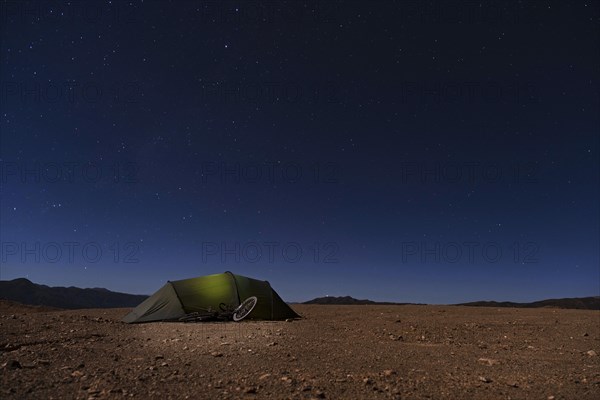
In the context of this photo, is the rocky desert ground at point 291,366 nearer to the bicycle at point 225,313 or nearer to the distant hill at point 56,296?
the bicycle at point 225,313

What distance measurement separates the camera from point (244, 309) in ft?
58.6

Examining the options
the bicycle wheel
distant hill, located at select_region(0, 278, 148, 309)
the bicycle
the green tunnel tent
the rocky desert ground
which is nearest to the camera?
the rocky desert ground

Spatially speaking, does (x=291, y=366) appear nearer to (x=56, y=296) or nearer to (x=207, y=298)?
(x=207, y=298)

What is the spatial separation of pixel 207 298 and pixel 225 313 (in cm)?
140

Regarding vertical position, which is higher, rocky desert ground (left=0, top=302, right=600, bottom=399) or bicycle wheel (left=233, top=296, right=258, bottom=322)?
bicycle wheel (left=233, top=296, right=258, bottom=322)

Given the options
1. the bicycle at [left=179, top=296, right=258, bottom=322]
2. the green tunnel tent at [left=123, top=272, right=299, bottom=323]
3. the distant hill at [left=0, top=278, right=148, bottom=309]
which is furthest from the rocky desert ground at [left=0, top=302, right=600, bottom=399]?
the distant hill at [left=0, top=278, right=148, bottom=309]

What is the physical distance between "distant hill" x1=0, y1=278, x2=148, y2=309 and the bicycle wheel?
112ft

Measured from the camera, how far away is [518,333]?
1388 centimetres

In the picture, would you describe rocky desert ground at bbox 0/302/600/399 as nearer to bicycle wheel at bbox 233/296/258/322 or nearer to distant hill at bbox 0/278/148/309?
bicycle wheel at bbox 233/296/258/322

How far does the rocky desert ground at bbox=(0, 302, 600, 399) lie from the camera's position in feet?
19.4

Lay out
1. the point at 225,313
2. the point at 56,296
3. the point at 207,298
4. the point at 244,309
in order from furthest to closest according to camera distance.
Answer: the point at 56,296
the point at 207,298
the point at 225,313
the point at 244,309

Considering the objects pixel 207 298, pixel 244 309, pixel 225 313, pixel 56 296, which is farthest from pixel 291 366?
pixel 56 296

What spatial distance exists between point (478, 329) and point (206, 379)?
1164 centimetres

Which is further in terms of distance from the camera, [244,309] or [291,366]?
[244,309]
